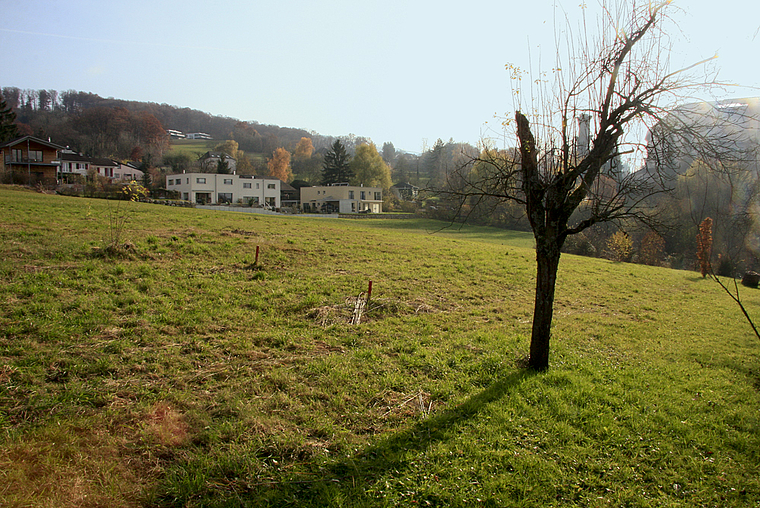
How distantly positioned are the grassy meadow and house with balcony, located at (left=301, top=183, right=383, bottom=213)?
62664 mm

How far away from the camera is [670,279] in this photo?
65.5ft

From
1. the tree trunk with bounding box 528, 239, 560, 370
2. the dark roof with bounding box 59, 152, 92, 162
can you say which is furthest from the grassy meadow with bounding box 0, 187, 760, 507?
the dark roof with bounding box 59, 152, 92, 162

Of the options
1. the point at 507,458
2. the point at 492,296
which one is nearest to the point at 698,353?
the point at 492,296

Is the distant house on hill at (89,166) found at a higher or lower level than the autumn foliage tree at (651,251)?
higher

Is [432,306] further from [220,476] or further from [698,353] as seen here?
[220,476]

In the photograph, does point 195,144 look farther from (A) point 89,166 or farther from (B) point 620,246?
(B) point 620,246

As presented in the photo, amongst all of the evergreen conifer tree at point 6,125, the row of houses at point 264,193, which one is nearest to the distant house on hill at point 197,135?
the row of houses at point 264,193

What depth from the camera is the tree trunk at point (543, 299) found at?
630cm

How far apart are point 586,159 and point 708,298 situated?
554 inches

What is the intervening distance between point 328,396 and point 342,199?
230 feet

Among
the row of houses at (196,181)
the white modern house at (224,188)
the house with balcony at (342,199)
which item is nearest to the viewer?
the row of houses at (196,181)

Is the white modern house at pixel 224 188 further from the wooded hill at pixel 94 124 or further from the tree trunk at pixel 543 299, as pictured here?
the tree trunk at pixel 543 299

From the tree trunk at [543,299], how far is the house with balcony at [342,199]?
2579 inches

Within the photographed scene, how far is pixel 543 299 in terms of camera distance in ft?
21.1
